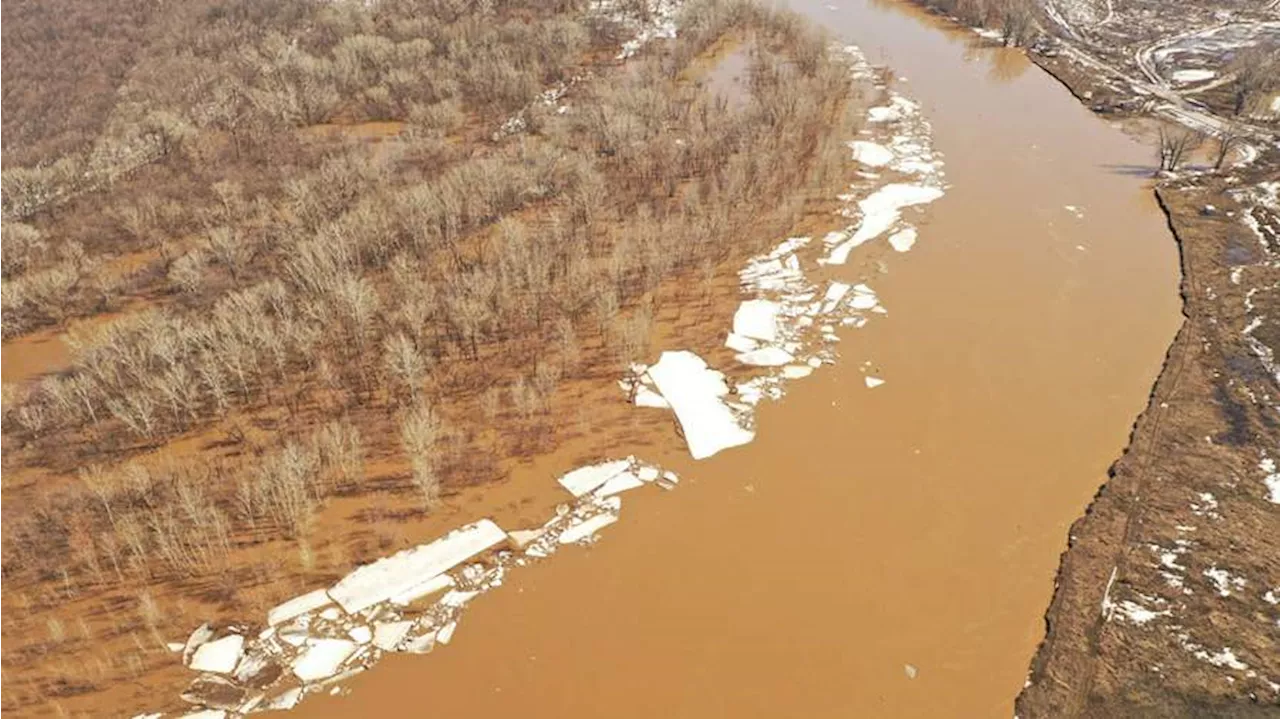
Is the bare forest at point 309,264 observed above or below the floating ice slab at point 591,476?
above

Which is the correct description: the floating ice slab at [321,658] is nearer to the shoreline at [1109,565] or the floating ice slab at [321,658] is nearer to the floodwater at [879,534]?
the floodwater at [879,534]

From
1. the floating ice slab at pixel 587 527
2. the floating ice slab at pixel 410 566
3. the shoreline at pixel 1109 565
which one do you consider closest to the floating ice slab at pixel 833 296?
the shoreline at pixel 1109 565

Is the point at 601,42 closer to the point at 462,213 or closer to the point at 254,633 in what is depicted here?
the point at 462,213

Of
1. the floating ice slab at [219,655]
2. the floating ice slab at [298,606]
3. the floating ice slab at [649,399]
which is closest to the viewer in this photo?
the floating ice slab at [219,655]

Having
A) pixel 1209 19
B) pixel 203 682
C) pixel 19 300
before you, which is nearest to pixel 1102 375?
pixel 203 682

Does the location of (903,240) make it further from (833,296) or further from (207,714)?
(207,714)

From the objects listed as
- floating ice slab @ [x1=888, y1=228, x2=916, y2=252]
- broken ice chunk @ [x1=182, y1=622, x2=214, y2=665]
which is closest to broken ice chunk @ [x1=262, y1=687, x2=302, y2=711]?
broken ice chunk @ [x1=182, y1=622, x2=214, y2=665]
